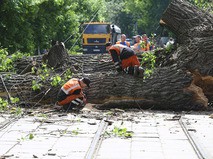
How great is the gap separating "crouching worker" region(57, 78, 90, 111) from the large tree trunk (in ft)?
1.98

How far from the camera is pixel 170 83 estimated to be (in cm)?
1066

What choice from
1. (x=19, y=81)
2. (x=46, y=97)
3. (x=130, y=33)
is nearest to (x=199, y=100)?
(x=46, y=97)

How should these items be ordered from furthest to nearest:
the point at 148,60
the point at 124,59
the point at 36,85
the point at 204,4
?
the point at 204,4 → the point at 148,60 → the point at 124,59 → the point at 36,85

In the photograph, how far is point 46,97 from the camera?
11312mm

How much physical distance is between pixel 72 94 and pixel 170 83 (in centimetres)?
223

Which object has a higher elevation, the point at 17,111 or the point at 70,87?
the point at 70,87

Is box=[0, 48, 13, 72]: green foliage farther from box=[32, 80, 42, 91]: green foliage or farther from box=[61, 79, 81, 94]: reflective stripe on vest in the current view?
box=[61, 79, 81, 94]: reflective stripe on vest

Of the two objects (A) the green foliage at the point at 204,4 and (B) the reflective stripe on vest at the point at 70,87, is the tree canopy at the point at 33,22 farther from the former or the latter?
(B) the reflective stripe on vest at the point at 70,87

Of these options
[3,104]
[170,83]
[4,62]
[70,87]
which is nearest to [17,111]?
[3,104]

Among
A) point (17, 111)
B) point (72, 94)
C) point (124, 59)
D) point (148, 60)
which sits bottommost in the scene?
point (17, 111)

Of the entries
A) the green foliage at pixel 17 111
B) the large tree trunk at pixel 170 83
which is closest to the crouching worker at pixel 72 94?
the large tree trunk at pixel 170 83

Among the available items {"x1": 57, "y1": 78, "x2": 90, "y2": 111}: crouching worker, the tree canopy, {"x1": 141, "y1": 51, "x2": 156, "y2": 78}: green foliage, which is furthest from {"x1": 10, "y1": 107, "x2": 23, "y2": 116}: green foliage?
the tree canopy

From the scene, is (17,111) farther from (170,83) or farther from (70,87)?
(170,83)

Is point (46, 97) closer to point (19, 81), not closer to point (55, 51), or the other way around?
point (19, 81)
